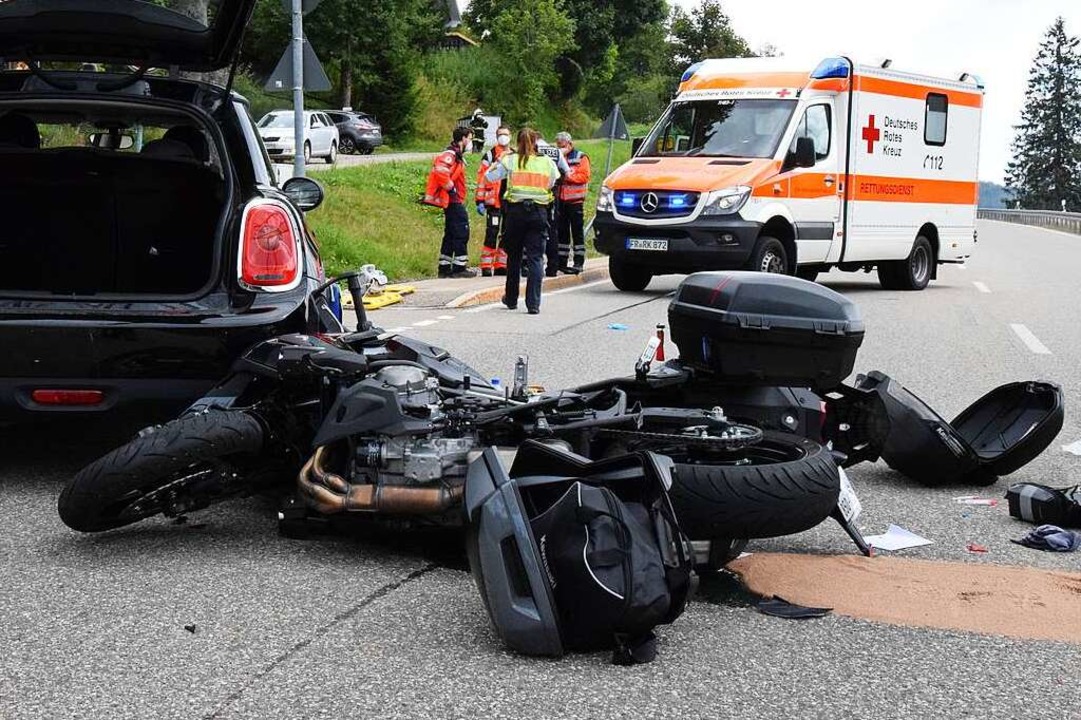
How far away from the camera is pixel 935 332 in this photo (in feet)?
43.3

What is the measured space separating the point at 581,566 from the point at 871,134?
14863mm

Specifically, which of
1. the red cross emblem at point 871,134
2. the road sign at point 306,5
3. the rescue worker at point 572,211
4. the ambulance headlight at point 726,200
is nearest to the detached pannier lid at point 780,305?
the road sign at point 306,5

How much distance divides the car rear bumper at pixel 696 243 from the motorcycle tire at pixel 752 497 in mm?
11307

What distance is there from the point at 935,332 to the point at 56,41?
924 centimetres

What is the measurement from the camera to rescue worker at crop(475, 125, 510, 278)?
59.9ft

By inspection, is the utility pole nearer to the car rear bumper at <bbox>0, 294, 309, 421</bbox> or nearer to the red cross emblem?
the red cross emblem

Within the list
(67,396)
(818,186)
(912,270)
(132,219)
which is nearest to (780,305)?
(67,396)

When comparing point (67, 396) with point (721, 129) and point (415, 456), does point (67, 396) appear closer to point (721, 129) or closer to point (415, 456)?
point (415, 456)

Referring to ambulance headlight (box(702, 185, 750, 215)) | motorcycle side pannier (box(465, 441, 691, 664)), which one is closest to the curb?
ambulance headlight (box(702, 185, 750, 215))

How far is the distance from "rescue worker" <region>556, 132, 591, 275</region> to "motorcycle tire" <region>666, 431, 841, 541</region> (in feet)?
48.2

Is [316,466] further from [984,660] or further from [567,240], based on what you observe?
[567,240]

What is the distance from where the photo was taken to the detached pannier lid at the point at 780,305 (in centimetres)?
527

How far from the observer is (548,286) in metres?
18.0

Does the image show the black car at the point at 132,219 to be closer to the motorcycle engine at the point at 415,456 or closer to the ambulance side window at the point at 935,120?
the motorcycle engine at the point at 415,456
